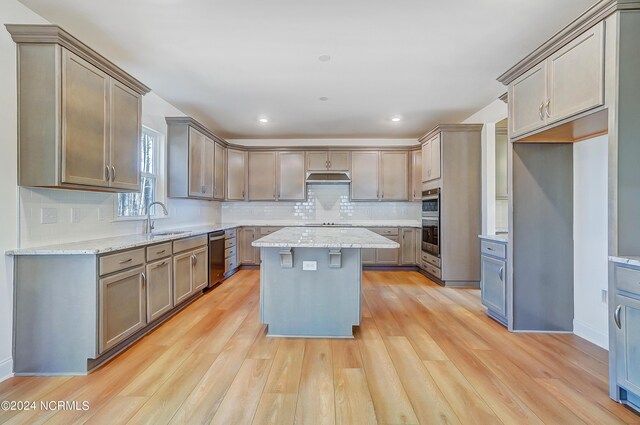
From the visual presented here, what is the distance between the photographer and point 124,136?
2.67 metres

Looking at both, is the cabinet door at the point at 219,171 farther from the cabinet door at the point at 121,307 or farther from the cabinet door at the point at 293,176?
the cabinet door at the point at 121,307

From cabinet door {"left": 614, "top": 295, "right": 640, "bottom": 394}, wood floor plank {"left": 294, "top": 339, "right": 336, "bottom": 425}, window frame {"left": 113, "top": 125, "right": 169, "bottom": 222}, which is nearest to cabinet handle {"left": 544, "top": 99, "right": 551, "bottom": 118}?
cabinet door {"left": 614, "top": 295, "right": 640, "bottom": 394}

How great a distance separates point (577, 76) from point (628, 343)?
1.73 metres

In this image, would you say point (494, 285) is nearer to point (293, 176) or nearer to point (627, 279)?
point (627, 279)

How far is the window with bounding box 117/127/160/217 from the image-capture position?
3.41 metres

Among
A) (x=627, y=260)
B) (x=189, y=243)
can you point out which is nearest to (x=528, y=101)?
(x=627, y=260)

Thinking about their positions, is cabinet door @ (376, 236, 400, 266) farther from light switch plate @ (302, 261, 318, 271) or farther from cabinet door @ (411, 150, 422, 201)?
light switch plate @ (302, 261, 318, 271)

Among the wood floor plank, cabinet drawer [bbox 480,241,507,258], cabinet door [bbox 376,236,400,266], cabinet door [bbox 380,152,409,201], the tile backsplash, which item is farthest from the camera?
the tile backsplash

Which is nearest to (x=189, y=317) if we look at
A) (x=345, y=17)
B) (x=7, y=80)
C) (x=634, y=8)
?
(x=7, y=80)

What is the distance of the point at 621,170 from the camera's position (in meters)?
1.76

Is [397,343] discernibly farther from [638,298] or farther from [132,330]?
[132,330]

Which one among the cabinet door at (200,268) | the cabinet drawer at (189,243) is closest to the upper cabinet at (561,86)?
the cabinet drawer at (189,243)

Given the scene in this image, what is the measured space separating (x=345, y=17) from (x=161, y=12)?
4.56 feet

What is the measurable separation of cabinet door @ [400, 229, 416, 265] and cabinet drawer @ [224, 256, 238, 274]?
9.89ft
